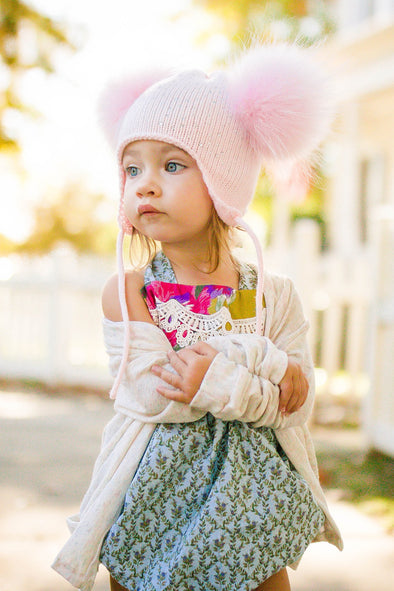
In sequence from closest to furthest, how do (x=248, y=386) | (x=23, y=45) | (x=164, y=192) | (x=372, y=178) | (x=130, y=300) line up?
(x=248, y=386)
(x=164, y=192)
(x=130, y=300)
(x=23, y=45)
(x=372, y=178)

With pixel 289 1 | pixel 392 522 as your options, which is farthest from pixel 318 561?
pixel 289 1

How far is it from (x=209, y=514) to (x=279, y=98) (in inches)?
44.3

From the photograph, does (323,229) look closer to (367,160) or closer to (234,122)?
(367,160)

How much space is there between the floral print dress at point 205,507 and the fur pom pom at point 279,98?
0.50 m

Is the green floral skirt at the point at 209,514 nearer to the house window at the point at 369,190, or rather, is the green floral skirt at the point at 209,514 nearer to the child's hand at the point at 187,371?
the child's hand at the point at 187,371

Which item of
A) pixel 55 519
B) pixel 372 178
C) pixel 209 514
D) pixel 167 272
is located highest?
pixel 372 178

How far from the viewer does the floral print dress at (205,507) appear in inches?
69.2

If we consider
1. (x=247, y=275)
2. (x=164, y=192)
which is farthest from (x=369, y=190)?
(x=164, y=192)

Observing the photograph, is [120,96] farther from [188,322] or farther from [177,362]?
[177,362]

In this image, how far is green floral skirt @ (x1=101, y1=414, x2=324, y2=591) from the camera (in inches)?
69.1

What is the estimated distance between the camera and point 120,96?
2100mm

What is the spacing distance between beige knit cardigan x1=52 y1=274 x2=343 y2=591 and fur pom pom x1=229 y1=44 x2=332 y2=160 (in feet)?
1.37

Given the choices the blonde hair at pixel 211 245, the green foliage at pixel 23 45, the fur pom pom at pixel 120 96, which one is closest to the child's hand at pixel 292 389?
the blonde hair at pixel 211 245

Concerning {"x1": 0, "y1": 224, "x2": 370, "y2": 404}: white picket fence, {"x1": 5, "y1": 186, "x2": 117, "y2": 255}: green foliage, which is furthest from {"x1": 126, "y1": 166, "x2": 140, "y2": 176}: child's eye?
{"x1": 5, "y1": 186, "x2": 117, "y2": 255}: green foliage
